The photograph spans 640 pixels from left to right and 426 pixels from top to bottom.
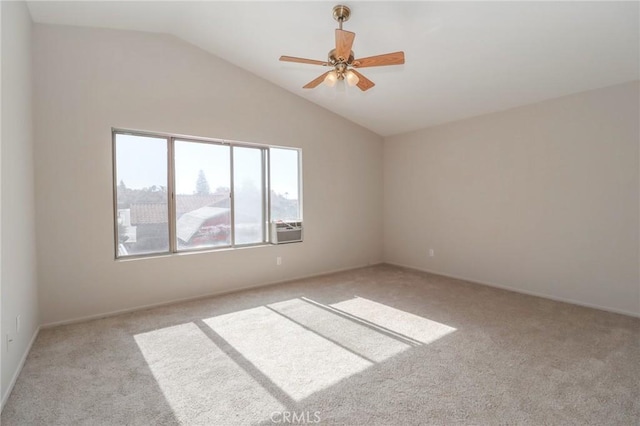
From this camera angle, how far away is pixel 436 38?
2973mm

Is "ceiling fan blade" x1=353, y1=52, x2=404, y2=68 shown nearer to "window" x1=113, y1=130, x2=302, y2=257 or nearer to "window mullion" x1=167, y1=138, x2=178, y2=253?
"window" x1=113, y1=130, x2=302, y2=257

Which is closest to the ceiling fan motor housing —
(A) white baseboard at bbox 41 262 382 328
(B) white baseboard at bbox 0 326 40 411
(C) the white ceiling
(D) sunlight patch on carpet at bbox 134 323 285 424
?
(C) the white ceiling

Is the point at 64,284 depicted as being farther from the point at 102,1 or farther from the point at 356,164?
the point at 356,164

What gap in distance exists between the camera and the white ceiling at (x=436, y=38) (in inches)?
101

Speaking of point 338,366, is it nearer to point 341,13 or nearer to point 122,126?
point 341,13

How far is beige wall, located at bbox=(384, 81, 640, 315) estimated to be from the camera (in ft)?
10.9

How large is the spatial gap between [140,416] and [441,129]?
5053 millimetres

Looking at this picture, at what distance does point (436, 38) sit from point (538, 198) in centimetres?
243

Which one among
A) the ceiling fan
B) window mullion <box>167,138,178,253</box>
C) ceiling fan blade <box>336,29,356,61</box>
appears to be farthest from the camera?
window mullion <box>167,138,178,253</box>

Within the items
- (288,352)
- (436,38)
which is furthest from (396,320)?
(436,38)

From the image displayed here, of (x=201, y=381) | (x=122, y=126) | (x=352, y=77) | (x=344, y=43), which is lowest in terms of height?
(x=201, y=381)

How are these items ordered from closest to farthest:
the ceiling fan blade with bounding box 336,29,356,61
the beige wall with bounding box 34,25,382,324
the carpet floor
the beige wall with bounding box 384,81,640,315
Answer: the carpet floor → the ceiling fan blade with bounding box 336,29,356,61 → the beige wall with bounding box 34,25,382,324 → the beige wall with bounding box 384,81,640,315

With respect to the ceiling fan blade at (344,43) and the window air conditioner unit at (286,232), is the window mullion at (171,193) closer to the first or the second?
the window air conditioner unit at (286,232)

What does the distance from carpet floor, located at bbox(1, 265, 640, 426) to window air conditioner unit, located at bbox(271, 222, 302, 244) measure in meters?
1.20
